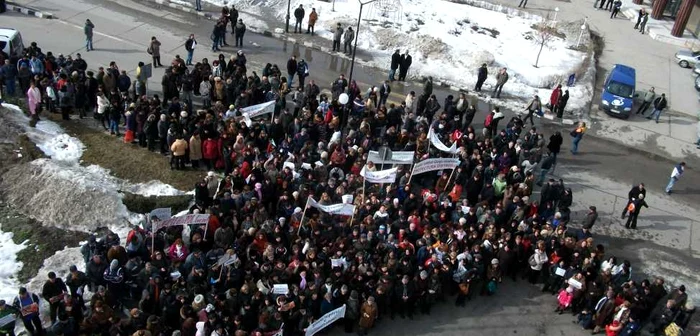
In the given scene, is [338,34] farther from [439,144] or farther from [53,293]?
[53,293]

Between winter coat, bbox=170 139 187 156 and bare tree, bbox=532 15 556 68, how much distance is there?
17558mm

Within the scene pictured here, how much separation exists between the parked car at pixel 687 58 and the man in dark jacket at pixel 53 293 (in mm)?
30857

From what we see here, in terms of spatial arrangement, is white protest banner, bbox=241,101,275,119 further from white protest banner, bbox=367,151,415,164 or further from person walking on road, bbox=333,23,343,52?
person walking on road, bbox=333,23,343,52

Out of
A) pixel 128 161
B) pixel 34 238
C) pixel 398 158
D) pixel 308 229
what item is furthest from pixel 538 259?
pixel 34 238

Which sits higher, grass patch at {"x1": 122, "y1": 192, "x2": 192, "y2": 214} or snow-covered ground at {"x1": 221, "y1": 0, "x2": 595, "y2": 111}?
snow-covered ground at {"x1": 221, "y1": 0, "x2": 595, "y2": 111}

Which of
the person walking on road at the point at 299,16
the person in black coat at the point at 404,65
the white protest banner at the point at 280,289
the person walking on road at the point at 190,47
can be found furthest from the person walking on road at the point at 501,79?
the white protest banner at the point at 280,289

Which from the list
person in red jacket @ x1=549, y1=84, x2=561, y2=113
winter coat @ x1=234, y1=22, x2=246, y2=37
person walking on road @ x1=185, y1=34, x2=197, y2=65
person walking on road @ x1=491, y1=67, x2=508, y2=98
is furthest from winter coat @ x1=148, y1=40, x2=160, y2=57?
person in red jacket @ x1=549, y1=84, x2=561, y2=113

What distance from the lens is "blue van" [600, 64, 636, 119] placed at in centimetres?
2650

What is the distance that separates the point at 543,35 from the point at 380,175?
16621mm

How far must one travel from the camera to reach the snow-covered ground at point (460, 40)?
28.2 meters

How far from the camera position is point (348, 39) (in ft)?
91.0

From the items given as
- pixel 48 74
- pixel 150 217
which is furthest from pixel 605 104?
pixel 48 74

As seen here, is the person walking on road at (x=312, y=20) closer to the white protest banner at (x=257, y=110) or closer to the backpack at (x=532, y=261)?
the white protest banner at (x=257, y=110)

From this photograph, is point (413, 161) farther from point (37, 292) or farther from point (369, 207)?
point (37, 292)
